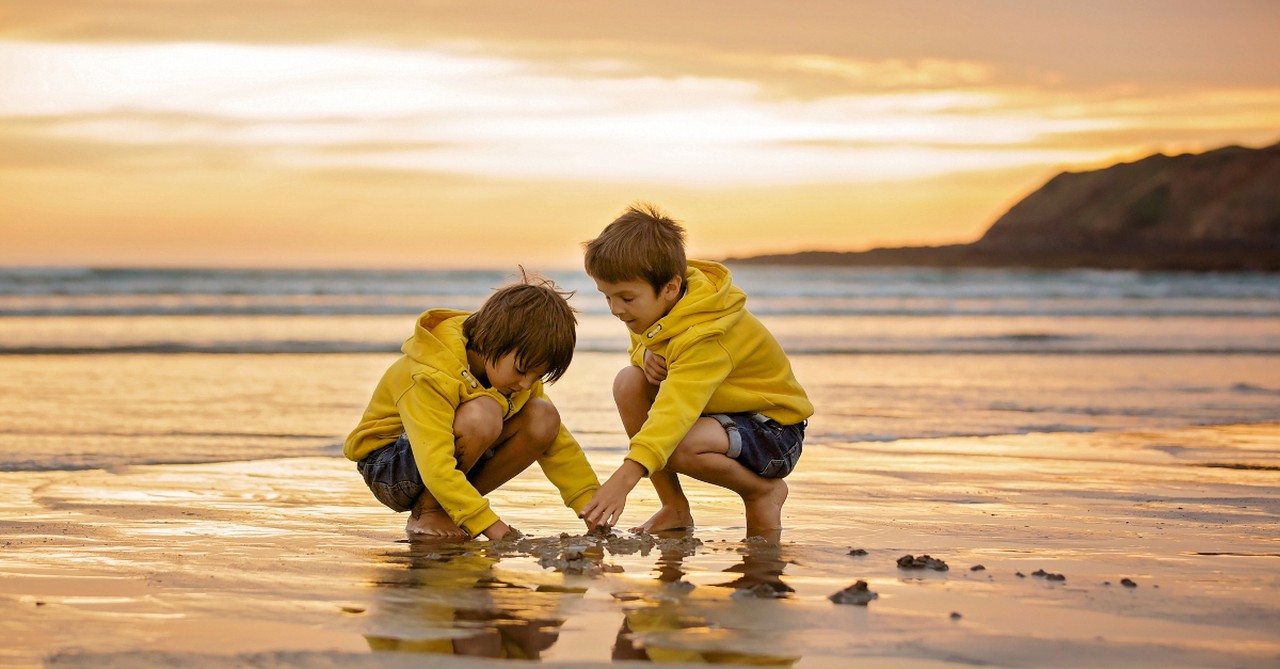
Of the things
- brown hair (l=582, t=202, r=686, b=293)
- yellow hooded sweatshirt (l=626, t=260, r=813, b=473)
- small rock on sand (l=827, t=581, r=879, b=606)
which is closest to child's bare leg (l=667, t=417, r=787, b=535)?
yellow hooded sweatshirt (l=626, t=260, r=813, b=473)

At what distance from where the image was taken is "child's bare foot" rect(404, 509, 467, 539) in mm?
4023

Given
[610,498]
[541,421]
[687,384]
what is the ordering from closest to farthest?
[610,498], [687,384], [541,421]

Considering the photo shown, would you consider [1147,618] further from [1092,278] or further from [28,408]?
[1092,278]

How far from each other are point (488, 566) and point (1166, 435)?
16.3 feet

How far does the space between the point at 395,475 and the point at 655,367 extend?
0.93 m

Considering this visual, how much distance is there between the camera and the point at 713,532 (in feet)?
13.7

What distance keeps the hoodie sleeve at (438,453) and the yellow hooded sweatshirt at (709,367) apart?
0.53 meters

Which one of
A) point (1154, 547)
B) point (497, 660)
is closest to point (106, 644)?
point (497, 660)

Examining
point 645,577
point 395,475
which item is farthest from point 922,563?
point 395,475

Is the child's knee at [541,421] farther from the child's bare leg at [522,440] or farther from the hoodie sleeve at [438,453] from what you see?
the hoodie sleeve at [438,453]

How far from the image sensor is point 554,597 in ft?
10.1

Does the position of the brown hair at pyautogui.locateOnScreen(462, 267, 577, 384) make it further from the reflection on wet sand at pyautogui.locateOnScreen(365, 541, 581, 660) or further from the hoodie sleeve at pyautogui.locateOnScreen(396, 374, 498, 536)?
the reflection on wet sand at pyautogui.locateOnScreen(365, 541, 581, 660)

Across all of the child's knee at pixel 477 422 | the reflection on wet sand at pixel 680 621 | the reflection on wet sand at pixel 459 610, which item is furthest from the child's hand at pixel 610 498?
the child's knee at pixel 477 422

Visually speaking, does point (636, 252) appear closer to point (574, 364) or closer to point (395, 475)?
point (395, 475)
